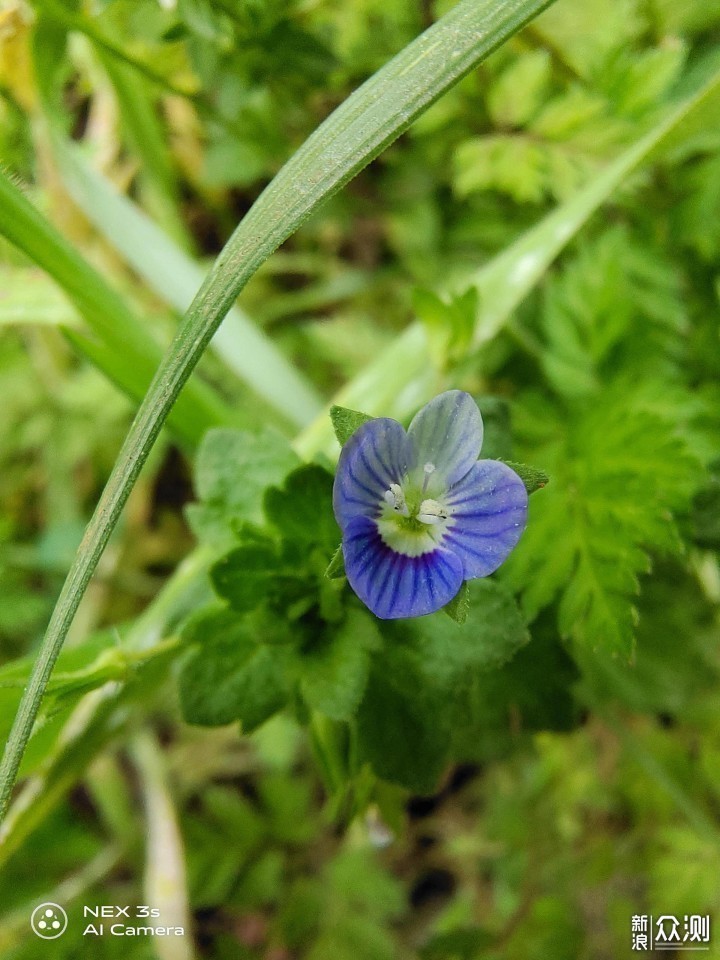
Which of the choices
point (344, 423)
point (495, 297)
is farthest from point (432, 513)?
point (495, 297)

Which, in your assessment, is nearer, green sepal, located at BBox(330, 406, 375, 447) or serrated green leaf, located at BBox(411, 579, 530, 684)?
green sepal, located at BBox(330, 406, 375, 447)

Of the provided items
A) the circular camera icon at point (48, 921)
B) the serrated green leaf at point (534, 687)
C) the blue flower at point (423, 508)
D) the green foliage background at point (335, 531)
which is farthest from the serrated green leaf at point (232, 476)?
the circular camera icon at point (48, 921)

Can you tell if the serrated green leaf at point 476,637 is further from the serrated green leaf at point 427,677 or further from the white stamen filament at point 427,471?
the white stamen filament at point 427,471

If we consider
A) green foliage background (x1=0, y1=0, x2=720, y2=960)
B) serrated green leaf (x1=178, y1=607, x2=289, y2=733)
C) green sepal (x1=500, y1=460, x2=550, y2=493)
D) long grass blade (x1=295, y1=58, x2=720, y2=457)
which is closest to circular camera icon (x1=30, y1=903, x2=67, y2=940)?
green foliage background (x1=0, y1=0, x2=720, y2=960)

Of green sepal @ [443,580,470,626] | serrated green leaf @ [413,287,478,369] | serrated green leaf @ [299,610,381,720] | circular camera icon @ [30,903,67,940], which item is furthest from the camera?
circular camera icon @ [30,903,67,940]

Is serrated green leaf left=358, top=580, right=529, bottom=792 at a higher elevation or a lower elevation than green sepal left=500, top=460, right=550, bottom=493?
lower

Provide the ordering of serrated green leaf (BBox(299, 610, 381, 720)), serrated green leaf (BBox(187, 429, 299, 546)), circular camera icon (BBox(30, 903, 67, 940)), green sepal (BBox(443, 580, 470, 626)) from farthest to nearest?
circular camera icon (BBox(30, 903, 67, 940)), serrated green leaf (BBox(187, 429, 299, 546)), serrated green leaf (BBox(299, 610, 381, 720)), green sepal (BBox(443, 580, 470, 626))

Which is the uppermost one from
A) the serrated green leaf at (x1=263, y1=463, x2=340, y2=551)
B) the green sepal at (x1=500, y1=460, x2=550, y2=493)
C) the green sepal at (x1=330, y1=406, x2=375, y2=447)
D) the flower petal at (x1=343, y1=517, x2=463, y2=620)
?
the serrated green leaf at (x1=263, y1=463, x2=340, y2=551)

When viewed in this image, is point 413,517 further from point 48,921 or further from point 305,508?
point 48,921

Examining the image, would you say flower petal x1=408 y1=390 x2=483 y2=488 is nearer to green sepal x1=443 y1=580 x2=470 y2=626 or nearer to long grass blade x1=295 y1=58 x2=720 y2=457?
green sepal x1=443 y1=580 x2=470 y2=626
